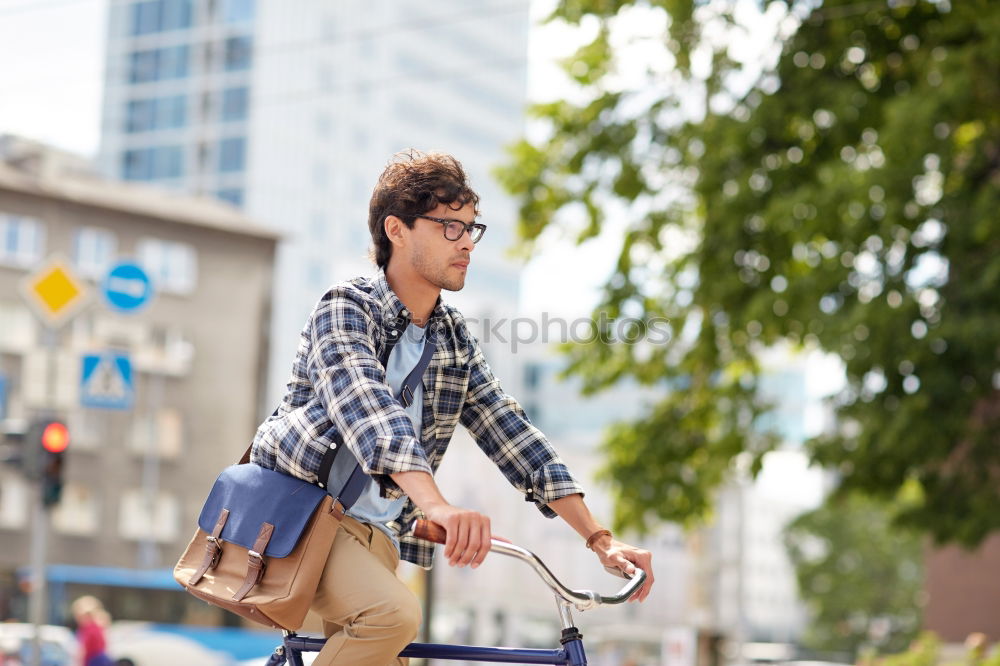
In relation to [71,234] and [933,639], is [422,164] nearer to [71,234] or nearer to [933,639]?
[933,639]

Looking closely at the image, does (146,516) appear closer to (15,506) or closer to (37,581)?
(15,506)

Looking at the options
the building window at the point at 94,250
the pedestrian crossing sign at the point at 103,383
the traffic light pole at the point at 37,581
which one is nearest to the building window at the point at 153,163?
the building window at the point at 94,250

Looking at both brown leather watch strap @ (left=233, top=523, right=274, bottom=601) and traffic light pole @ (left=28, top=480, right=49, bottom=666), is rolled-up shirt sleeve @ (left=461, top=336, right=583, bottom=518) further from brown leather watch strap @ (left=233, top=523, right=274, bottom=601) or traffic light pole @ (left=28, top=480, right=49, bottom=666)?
traffic light pole @ (left=28, top=480, right=49, bottom=666)

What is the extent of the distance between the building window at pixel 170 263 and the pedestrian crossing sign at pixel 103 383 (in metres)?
37.3

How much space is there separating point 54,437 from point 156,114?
305 ft

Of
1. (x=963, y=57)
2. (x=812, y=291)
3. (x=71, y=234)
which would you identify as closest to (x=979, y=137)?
(x=963, y=57)

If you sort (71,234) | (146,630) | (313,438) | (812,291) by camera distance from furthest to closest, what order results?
(71,234) → (146,630) → (812,291) → (313,438)

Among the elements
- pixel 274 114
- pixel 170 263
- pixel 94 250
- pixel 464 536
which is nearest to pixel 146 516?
pixel 170 263

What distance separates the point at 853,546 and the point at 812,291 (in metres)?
54.9

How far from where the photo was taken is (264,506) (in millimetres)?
3053

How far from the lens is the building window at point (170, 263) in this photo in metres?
54.0

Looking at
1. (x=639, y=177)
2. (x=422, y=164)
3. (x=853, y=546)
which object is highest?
(x=639, y=177)

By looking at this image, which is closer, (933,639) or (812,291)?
(812,291)

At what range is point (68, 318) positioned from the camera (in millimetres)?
15586
